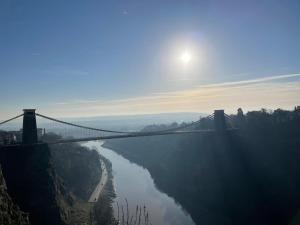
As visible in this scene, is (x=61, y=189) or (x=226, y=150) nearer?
(x=61, y=189)

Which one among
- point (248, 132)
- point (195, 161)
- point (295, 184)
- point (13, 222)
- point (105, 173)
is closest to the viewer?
point (13, 222)

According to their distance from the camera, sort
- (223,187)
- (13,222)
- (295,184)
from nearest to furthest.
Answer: (13,222) → (295,184) → (223,187)

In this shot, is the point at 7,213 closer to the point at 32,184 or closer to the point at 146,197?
the point at 32,184

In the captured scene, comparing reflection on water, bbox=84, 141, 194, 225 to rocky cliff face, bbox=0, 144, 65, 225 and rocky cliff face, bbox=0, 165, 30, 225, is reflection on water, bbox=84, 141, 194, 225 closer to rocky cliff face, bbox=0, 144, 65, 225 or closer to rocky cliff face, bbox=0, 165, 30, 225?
rocky cliff face, bbox=0, 144, 65, 225

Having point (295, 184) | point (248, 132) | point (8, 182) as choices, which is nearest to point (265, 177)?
point (295, 184)

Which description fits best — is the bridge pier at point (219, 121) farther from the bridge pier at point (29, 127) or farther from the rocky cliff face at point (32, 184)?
the bridge pier at point (29, 127)

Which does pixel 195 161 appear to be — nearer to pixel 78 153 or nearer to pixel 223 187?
pixel 223 187

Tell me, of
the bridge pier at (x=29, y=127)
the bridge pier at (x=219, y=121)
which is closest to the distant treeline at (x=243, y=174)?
the bridge pier at (x=219, y=121)
